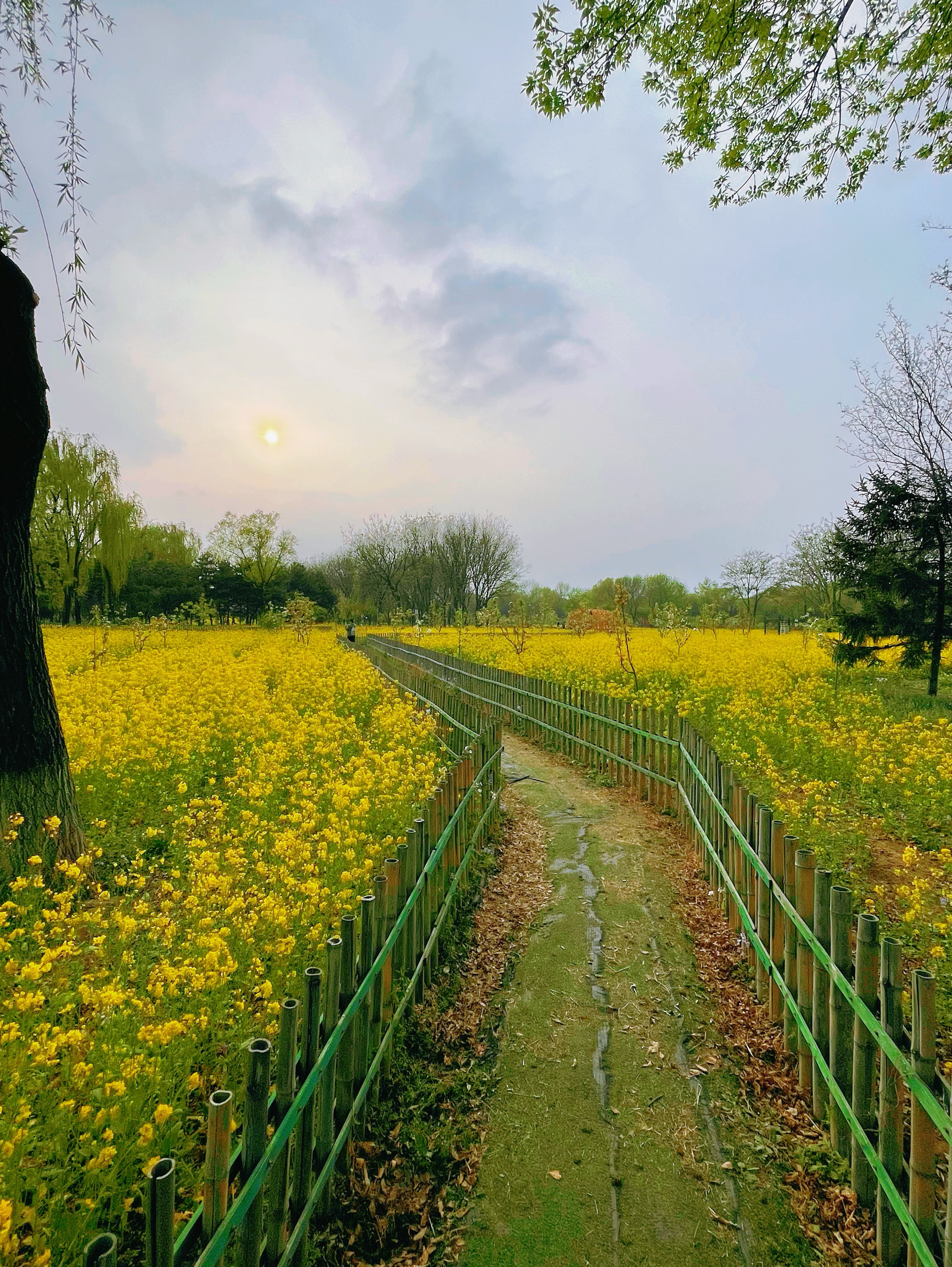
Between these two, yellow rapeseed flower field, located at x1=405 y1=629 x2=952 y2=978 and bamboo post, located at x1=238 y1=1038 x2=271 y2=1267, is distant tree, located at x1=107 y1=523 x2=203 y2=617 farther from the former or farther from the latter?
bamboo post, located at x1=238 y1=1038 x2=271 y2=1267

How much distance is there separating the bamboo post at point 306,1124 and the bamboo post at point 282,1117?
6 cm

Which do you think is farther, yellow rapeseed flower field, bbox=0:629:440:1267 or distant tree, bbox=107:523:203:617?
distant tree, bbox=107:523:203:617

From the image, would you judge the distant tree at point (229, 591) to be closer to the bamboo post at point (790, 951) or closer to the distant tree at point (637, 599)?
the distant tree at point (637, 599)

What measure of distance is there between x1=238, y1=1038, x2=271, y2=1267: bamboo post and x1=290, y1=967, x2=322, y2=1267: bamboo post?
0.26m

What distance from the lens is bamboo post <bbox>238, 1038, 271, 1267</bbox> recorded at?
1534 millimetres

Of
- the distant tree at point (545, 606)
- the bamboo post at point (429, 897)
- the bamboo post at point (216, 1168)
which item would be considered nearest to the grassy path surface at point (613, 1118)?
the bamboo post at point (429, 897)

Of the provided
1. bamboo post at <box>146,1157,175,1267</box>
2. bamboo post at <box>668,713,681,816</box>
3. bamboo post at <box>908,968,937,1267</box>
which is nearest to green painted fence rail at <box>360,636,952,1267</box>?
bamboo post at <box>908,968,937,1267</box>

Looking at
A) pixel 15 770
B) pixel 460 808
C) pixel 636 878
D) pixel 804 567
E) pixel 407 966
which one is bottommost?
pixel 636 878

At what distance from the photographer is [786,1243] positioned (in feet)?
6.65

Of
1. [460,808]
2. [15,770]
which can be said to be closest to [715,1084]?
[460,808]

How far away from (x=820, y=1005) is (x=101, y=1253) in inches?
105

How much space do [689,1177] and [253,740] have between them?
6.01 m

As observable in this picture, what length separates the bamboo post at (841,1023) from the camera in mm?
2324

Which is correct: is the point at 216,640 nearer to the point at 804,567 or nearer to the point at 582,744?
the point at 582,744
